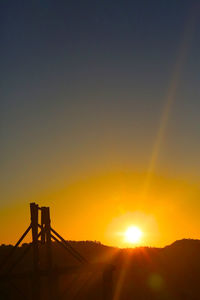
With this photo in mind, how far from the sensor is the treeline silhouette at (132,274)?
3128 centimetres

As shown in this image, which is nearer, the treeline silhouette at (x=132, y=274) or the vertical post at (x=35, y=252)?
the vertical post at (x=35, y=252)

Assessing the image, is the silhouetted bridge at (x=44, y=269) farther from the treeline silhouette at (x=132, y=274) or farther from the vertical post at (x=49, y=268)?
the treeline silhouette at (x=132, y=274)

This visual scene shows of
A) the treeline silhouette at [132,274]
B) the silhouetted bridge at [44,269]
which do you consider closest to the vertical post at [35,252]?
the silhouetted bridge at [44,269]

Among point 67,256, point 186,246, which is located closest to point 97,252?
point 67,256

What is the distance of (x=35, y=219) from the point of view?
65.0ft

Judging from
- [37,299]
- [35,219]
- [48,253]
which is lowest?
[37,299]

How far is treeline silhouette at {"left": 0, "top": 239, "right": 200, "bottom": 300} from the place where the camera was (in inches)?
1232

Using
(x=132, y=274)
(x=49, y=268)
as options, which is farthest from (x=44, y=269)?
(x=132, y=274)

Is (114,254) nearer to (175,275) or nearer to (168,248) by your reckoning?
(175,275)

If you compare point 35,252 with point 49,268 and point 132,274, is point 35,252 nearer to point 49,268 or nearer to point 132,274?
point 49,268

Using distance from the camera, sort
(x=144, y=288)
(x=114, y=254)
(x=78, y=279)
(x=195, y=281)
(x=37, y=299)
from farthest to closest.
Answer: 1. (x=114, y=254)
2. (x=195, y=281)
3. (x=144, y=288)
4. (x=78, y=279)
5. (x=37, y=299)

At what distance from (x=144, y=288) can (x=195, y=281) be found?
24.6 ft

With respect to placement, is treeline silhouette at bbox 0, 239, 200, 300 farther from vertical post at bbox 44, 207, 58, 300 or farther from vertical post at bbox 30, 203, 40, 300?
vertical post at bbox 30, 203, 40, 300

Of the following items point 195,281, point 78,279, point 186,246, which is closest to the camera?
point 78,279
